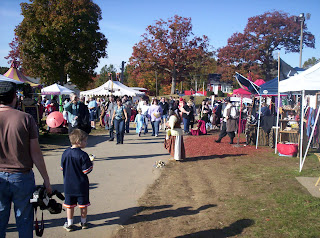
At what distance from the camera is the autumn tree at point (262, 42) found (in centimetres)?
4469

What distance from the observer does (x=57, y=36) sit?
30.0m

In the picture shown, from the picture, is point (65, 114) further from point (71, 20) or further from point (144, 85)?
point (144, 85)

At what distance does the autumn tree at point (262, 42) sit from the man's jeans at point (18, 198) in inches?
1790

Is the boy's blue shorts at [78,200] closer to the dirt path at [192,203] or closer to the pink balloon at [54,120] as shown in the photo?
the dirt path at [192,203]

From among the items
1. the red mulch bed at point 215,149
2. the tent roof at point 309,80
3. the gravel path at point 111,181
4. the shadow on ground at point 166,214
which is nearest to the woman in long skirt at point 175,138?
the gravel path at point 111,181

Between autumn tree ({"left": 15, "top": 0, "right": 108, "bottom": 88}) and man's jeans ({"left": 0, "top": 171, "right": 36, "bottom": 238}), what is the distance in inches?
1156

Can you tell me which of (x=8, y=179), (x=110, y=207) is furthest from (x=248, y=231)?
(x=8, y=179)

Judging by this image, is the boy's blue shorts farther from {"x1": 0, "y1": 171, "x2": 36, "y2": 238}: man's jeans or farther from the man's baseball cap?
the man's baseball cap

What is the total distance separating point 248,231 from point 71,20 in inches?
1171

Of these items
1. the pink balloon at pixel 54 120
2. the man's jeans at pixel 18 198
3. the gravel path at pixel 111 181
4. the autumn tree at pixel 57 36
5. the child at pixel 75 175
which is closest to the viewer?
the man's jeans at pixel 18 198

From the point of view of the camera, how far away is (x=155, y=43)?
4381 centimetres

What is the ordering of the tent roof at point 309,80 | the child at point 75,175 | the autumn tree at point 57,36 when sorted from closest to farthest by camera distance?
1. the child at point 75,175
2. the tent roof at point 309,80
3. the autumn tree at point 57,36

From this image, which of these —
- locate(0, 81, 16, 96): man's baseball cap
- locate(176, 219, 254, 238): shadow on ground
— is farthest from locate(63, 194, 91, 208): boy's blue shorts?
locate(0, 81, 16, 96): man's baseball cap

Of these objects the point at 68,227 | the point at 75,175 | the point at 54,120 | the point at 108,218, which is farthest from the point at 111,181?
the point at 54,120
